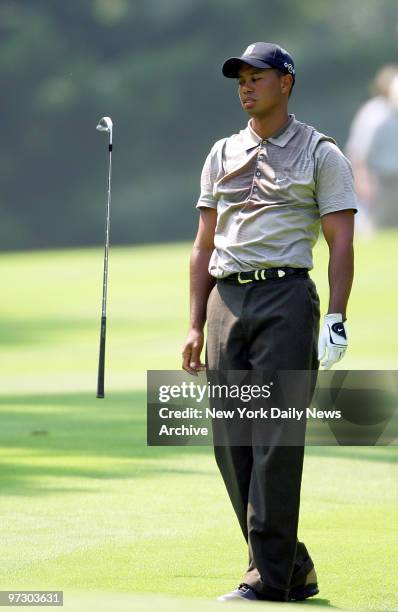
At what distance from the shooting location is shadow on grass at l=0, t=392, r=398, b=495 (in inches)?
318

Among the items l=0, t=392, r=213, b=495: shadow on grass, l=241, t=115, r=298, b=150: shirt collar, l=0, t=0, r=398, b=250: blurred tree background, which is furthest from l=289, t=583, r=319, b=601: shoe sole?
l=0, t=0, r=398, b=250: blurred tree background

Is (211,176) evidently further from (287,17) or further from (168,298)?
(287,17)

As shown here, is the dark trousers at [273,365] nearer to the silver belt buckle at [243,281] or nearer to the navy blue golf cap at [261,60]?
the silver belt buckle at [243,281]

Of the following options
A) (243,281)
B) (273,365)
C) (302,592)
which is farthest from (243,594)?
(243,281)

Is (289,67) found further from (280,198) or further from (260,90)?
(280,198)

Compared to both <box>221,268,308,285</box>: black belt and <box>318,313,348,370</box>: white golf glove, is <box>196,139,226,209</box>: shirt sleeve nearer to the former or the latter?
<box>221,268,308,285</box>: black belt

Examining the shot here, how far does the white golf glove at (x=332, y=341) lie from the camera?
498 cm

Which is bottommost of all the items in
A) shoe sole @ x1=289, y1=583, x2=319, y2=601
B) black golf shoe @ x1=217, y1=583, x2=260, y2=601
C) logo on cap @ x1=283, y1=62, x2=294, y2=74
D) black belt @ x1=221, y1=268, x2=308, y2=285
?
shoe sole @ x1=289, y1=583, x2=319, y2=601

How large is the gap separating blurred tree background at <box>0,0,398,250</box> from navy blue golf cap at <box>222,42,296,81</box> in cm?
2405

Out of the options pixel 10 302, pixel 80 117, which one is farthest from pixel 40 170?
pixel 10 302

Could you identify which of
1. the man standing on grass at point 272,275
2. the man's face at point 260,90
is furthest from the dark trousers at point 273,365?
the man's face at point 260,90

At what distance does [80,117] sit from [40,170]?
125 centimetres

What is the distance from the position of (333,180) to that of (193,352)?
75cm

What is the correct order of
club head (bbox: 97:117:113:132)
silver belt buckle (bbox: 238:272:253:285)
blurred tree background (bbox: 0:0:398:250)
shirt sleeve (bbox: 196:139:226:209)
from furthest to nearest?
blurred tree background (bbox: 0:0:398:250) → club head (bbox: 97:117:113:132) → shirt sleeve (bbox: 196:139:226:209) → silver belt buckle (bbox: 238:272:253:285)
